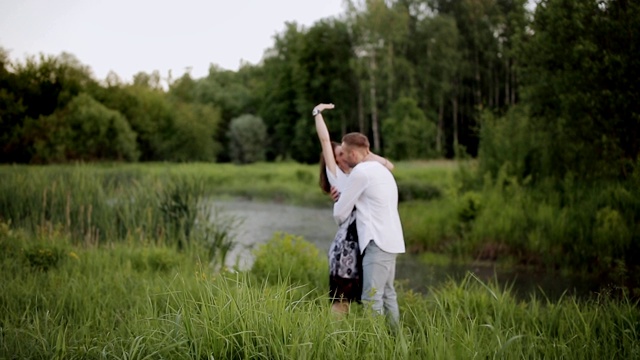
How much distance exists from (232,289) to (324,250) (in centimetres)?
724

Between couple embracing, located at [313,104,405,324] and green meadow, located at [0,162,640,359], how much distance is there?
240 mm

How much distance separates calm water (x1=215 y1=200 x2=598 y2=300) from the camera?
808cm

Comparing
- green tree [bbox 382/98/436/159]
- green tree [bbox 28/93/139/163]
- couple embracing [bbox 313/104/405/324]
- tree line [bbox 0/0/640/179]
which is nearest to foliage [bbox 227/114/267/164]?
tree line [bbox 0/0/640/179]

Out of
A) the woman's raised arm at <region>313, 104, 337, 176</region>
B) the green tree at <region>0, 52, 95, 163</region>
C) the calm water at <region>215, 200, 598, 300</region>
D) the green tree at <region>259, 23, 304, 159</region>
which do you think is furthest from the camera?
the green tree at <region>259, 23, 304, 159</region>

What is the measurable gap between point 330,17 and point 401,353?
3608 cm

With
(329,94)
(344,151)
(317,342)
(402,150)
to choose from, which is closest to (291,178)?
(402,150)

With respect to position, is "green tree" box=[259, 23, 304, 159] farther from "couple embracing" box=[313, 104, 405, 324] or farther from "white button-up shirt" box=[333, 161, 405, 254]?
"white button-up shirt" box=[333, 161, 405, 254]

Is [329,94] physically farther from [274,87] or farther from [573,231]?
[573,231]

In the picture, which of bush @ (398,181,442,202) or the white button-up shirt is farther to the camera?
bush @ (398,181,442,202)

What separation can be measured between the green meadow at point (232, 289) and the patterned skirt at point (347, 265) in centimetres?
22

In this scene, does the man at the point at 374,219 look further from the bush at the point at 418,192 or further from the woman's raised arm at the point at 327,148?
the bush at the point at 418,192

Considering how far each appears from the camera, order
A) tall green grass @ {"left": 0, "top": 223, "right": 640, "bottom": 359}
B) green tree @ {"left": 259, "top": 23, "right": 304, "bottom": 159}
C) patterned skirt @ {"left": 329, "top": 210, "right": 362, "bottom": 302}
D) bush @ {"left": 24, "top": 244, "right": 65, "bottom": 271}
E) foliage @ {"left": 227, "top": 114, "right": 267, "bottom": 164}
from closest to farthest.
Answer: tall green grass @ {"left": 0, "top": 223, "right": 640, "bottom": 359} → patterned skirt @ {"left": 329, "top": 210, "right": 362, "bottom": 302} → bush @ {"left": 24, "top": 244, "right": 65, "bottom": 271} → foliage @ {"left": 227, "top": 114, "right": 267, "bottom": 164} → green tree @ {"left": 259, "top": 23, "right": 304, "bottom": 159}

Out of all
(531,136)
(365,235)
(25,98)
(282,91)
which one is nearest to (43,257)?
(365,235)

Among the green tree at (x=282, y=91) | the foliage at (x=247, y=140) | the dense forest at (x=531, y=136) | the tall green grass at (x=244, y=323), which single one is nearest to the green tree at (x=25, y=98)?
the dense forest at (x=531, y=136)
